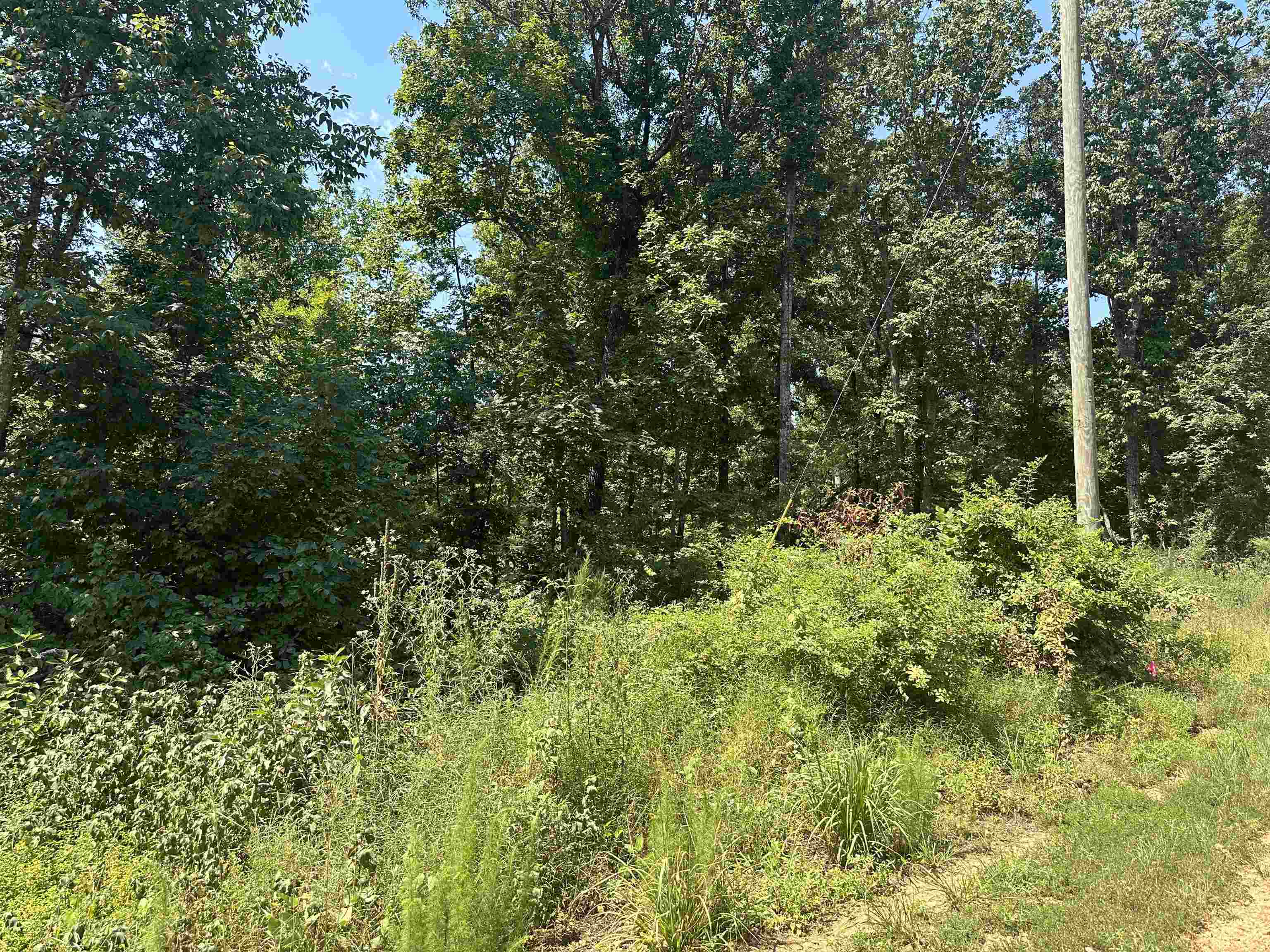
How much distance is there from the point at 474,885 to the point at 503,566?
847 cm

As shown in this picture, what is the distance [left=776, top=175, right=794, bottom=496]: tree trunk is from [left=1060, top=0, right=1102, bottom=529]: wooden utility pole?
826 centimetres

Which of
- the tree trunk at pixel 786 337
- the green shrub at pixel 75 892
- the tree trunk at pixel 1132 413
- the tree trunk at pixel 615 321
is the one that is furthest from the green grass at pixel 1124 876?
the tree trunk at pixel 1132 413

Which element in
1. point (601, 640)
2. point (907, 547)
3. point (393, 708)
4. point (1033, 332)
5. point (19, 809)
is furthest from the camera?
point (1033, 332)

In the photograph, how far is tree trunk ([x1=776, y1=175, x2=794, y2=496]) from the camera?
1580 cm

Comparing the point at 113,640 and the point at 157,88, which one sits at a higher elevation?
the point at 157,88

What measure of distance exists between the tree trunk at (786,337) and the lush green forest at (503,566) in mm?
126

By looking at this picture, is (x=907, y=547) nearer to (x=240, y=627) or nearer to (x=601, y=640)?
(x=601, y=640)

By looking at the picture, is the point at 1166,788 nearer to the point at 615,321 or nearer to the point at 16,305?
the point at 16,305

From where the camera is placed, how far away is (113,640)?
211 inches

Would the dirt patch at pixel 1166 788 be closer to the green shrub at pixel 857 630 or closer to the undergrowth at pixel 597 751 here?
the undergrowth at pixel 597 751

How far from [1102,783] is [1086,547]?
8.62 ft

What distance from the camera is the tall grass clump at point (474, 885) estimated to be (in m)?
2.72

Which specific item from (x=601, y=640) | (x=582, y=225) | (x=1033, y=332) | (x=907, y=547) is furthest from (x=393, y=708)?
(x=1033, y=332)

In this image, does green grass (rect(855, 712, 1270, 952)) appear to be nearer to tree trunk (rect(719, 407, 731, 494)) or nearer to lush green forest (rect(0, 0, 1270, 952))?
lush green forest (rect(0, 0, 1270, 952))
